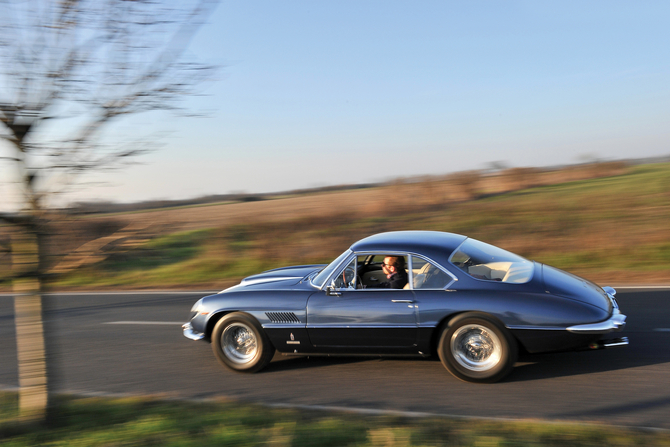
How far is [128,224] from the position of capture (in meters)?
4.08

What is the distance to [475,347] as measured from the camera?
5.00 m

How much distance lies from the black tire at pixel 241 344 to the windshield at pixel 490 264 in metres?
2.24

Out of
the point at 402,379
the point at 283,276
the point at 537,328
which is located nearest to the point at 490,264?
the point at 537,328

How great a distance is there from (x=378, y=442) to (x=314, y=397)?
139 centimetres

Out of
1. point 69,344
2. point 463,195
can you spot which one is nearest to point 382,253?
point 69,344

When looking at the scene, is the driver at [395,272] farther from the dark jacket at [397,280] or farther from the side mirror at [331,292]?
the side mirror at [331,292]

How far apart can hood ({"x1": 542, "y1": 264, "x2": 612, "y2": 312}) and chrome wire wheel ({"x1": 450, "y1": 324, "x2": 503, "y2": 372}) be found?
0.75 m

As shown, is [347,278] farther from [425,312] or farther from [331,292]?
[425,312]

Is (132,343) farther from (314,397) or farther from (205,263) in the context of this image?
(205,263)

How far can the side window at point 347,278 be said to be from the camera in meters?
5.50

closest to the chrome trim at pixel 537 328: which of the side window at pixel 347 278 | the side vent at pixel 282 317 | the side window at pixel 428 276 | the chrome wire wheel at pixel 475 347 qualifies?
the chrome wire wheel at pixel 475 347

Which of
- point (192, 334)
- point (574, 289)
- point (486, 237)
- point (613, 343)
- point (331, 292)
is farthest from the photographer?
point (486, 237)

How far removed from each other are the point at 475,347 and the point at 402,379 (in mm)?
812

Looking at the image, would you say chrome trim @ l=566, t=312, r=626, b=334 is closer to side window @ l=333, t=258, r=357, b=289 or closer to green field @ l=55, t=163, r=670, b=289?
side window @ l=333, t=258, r=357, b=289
